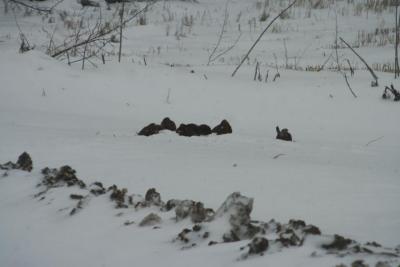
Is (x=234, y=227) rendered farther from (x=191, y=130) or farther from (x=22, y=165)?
(x=191, y=130)

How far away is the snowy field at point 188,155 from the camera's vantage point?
1.47 metres

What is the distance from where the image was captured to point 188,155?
2.84m

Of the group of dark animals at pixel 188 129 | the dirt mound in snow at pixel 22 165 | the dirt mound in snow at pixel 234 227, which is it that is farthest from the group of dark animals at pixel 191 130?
the dirt mound in snow at pixel 234 227

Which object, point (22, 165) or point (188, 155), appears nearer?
point (22, 165)

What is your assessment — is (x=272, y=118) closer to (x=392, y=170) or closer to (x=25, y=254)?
(x=392, y=170)

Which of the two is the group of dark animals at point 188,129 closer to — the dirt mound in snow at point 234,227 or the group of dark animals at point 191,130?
the group of dark animals at point 191,130

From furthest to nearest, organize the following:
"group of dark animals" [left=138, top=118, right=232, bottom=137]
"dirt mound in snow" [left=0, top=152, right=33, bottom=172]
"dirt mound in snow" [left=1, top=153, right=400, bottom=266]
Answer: "group of dark animals" [left=138, top=118, right=232, bottom=137], "dirt mound in snow" [left=0, top=152, right=33, bottom=172], "dirt mound in snow" [left=1, top=153, right=400, bottom=266]

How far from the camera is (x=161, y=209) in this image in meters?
1.71

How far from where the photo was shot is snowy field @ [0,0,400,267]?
1.47m

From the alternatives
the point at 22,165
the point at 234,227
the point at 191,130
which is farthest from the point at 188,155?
the point at 234,227

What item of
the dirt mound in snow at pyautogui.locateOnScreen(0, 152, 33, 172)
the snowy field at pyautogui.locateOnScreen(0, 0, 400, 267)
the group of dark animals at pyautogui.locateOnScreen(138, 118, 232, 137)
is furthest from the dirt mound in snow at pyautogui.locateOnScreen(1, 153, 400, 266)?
the group of dark animals at pyautogui.locateOnScreen(138, 118, 232, 137)

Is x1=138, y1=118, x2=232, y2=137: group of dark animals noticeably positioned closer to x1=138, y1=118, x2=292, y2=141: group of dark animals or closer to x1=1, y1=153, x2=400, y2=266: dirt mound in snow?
x1=138, y1=118, x2=292, y2=141: group of dark animals

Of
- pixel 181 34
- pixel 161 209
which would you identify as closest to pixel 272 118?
pixel 161 209

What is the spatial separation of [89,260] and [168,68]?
4815 millimetres
